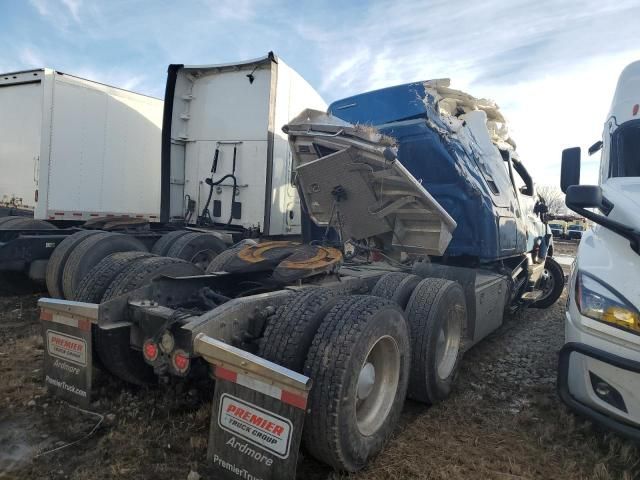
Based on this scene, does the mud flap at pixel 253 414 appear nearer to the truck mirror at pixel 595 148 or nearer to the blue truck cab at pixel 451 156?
the blue truck cab at pixel 451 156

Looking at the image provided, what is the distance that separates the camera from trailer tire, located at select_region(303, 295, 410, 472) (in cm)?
250

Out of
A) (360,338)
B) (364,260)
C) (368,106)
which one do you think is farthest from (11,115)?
(360,338)

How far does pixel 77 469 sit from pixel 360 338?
1.81 metres

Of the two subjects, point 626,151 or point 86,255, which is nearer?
point 626,151

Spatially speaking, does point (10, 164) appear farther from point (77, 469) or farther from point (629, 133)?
point (629, 133)

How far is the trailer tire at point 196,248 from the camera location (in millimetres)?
6259

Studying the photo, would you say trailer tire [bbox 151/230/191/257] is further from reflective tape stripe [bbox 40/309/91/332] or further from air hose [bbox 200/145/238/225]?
reflective tape stripe [bbox 40/309/91/332]

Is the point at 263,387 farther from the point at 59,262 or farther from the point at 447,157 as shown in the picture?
the point at 59,262

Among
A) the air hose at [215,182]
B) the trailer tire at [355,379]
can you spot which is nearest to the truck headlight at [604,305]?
the trailer tire at [355,379]

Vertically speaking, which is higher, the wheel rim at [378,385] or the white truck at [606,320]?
the white truck at [606,320]

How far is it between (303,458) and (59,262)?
422cm

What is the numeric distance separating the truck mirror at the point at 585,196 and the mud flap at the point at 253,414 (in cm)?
245

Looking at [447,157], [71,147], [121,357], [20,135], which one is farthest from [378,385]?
[20,135]

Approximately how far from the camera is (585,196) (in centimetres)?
333
